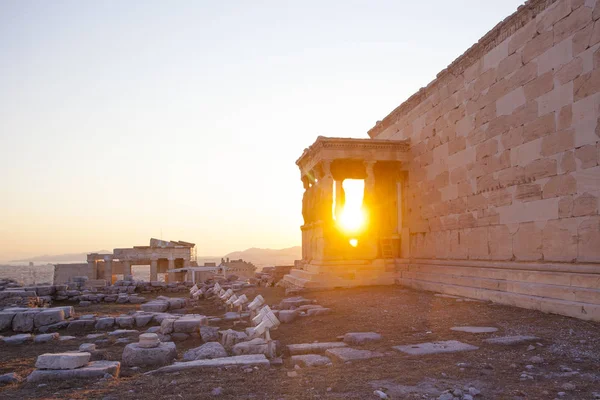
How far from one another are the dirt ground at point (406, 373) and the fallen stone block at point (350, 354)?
15 centimetres

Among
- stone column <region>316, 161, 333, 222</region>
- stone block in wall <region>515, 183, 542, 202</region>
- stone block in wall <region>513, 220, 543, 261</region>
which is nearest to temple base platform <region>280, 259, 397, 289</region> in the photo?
stone column <region>316, 161, 333, 222</region>

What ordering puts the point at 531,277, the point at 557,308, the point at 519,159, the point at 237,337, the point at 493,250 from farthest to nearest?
1. the point at 493,250
2. the point at 519,159
3. the point at 531,277
4. the point at 557,308
5. the point at 237,337

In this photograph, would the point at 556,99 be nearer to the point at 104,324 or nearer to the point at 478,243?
the point at 478,243

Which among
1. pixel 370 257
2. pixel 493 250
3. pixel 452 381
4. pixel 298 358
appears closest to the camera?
pixel 452 381

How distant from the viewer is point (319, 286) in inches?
575

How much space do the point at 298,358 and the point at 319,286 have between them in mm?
8124

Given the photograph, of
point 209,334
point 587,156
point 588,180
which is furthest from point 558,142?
point 209,334

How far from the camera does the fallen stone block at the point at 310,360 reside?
20.3 feet

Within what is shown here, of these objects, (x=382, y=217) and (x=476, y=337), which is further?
(x=382, y=217)

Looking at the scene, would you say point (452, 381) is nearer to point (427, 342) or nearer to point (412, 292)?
point (427, 342)

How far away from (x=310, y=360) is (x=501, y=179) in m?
7.30

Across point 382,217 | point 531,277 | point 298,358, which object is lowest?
point 298,358

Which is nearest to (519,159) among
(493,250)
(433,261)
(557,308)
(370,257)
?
(493,250)

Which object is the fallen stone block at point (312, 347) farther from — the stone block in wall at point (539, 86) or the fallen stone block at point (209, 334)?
the stone block in wall at point (539, 86)
